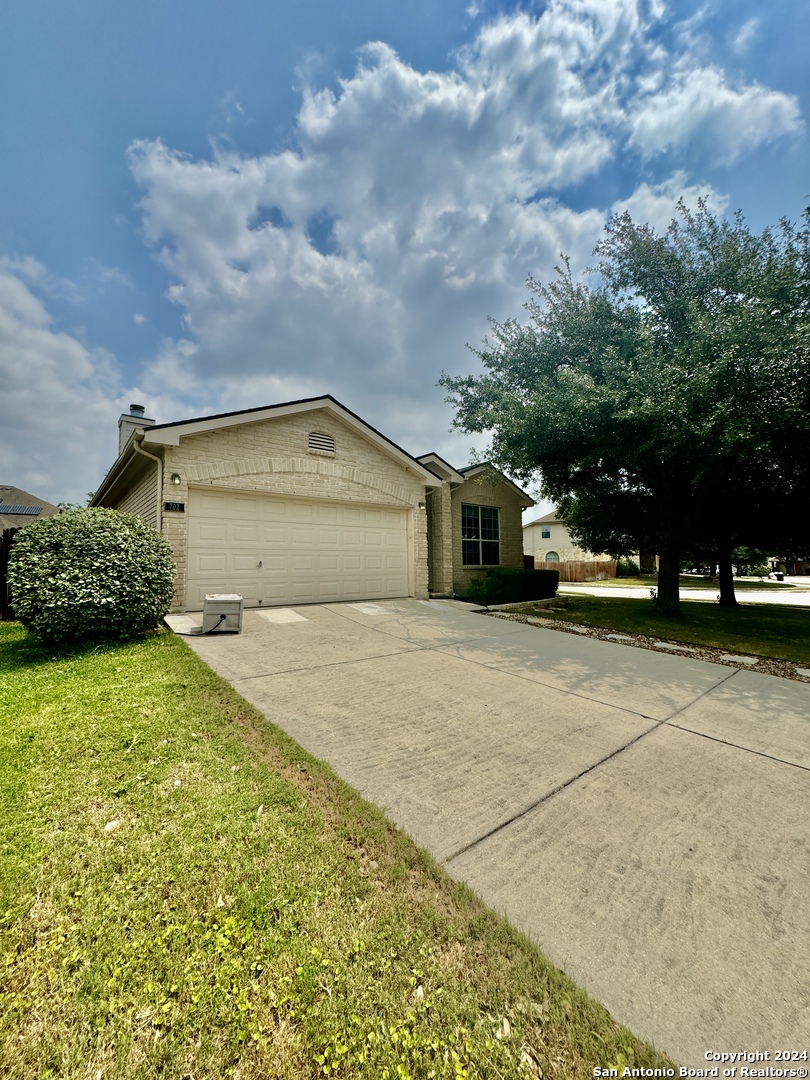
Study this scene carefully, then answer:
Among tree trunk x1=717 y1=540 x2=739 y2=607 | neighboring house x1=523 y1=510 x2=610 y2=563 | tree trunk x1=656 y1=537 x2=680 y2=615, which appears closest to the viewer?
tree trunk x1=656 y1=537 x2=680 y2=615

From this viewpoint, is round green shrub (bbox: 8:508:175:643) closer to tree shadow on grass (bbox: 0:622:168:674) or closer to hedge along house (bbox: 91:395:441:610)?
tree shadow on grass (bbox: 0:622:168:674)

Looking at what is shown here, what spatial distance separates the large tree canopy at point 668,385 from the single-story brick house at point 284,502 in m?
3.33

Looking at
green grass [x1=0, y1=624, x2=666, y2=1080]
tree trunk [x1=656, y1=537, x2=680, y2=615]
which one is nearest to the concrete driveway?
green grass [x1=0, y1=624, x2=666, y2=1080]

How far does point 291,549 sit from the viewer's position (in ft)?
30.2

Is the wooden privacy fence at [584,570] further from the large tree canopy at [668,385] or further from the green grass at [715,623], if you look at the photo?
the large tree canopy at [668,385]

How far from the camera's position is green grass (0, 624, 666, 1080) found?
1.23 m

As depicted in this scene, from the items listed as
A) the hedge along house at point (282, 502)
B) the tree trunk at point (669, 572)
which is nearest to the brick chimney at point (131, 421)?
the hedge along house at point (282, 502)

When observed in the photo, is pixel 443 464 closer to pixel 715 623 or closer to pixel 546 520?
pixel 715 623

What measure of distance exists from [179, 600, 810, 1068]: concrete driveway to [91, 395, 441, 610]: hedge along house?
3.50 metres

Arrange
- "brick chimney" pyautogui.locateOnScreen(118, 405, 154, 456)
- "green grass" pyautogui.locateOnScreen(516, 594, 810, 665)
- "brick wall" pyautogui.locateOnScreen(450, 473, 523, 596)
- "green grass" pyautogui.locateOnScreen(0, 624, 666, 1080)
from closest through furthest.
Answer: "green grass" pyautogui.locateOnScreen(0, 624, 666, 1080) → "green grass" pyautogui.locateOnScreen(516, 594, 810, 665) → "brick chimney" pyautogui.locateOnScreen(118, 405, 154, 456) → "brick wall" pyautogui.locateOnScreen(450, 473, 523, 596)

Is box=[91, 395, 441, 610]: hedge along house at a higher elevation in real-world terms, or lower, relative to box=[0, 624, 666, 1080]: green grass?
higher

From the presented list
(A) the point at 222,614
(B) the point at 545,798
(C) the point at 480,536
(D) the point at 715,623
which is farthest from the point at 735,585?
(A) the point at 222,614

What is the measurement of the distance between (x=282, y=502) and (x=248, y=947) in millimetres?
8301

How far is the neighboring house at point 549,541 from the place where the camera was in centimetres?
3419
